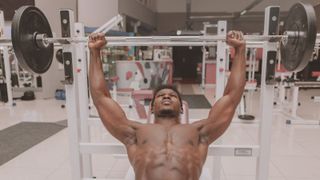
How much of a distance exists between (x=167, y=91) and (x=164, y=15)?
11.0 metres

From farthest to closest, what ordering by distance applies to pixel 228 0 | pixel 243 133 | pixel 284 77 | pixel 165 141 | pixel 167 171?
pixel 228 0, pixel 284 77, pixel 243 133, pixel 165 141, pixel 167 171

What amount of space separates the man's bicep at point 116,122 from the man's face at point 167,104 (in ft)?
0.66

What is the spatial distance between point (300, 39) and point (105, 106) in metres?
1.24

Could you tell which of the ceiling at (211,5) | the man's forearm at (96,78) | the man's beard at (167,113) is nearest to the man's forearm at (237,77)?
the man's beard at (167,113)

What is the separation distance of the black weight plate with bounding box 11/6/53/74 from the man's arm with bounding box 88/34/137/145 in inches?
14.4

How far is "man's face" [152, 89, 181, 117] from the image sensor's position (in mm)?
1745

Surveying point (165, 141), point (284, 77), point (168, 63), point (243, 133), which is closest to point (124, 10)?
point (168, 63)

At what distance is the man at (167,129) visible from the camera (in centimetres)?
147

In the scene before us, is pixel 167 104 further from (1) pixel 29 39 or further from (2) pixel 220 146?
(1) pixel 29 39

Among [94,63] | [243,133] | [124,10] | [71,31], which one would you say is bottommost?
[243,133]

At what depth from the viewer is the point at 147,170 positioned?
1.48 m

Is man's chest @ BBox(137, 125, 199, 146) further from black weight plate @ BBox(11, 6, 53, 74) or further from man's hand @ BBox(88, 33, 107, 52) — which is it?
black weight plate @ BBox(11, 6, 53, 74)

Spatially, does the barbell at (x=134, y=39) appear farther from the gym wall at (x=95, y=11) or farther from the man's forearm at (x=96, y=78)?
the gym wall at (x=95, y=11)

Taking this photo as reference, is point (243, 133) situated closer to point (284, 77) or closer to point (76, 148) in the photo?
point (284, 77)
